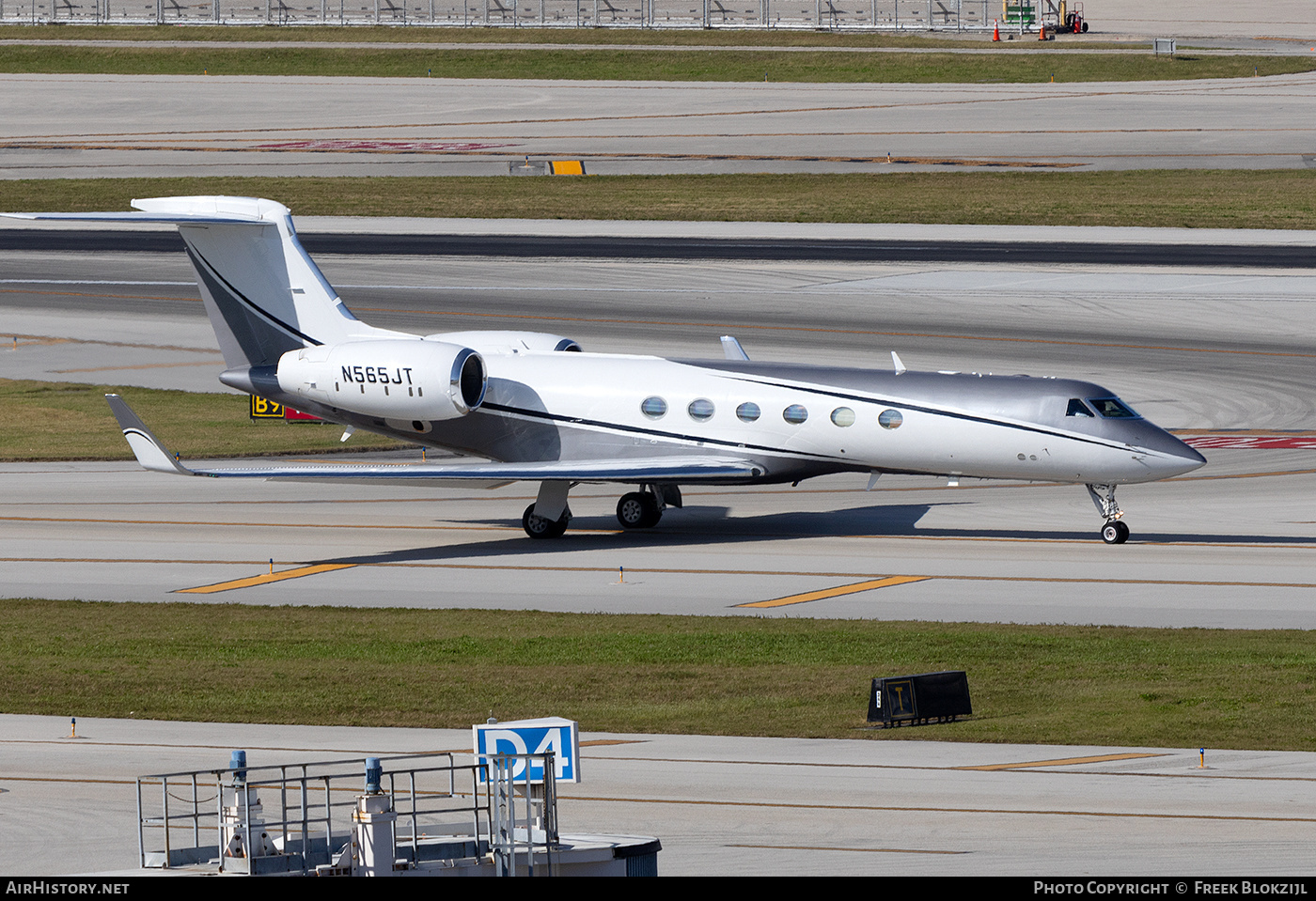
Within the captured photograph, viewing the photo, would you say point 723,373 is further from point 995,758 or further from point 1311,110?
point 1311,110

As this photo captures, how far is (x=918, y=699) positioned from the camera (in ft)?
73.3

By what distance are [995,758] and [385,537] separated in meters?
18.6

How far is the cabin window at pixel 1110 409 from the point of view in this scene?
111 feet

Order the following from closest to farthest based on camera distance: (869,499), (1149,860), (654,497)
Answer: (1149,860)
(654,497)
(869,499)

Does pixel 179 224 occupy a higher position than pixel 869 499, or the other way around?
pixel 179 224

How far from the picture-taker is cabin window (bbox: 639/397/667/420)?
36.4 metres

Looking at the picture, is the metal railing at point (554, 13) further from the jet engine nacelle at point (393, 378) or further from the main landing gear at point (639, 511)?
the jet engine nacelle at point (393, 378)

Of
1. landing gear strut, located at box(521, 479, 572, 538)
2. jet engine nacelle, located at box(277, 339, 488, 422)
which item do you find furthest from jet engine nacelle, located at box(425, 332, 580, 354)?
landing gear strut, located at box(521, 479, 572, 538)

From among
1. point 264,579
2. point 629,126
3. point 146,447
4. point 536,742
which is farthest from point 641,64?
point 536,742

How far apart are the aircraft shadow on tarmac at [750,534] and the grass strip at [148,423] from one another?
9.32m

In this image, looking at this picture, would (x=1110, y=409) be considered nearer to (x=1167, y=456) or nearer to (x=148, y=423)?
(x=1167, y=456)

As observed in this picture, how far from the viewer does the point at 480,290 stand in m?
63.2

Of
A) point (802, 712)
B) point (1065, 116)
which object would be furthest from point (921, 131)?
point (802, 712)
